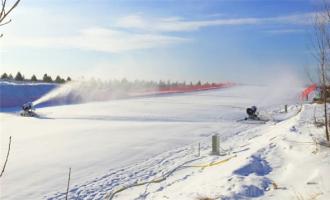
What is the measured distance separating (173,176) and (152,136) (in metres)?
6.83

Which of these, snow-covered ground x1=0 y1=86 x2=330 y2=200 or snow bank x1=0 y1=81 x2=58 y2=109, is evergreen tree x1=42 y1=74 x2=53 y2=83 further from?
snow-covered ground x1=0 y1=86 x2=330 y2=200

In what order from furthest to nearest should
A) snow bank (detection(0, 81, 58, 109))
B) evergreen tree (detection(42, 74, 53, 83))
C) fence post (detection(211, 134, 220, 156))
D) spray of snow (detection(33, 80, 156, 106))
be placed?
evergreen tree (detection(42, 74, 53, 83)) → spray of snow (detection(33, 80, 156, 106)) → snow bank (detection(0, 81, 58, 109)) → fence post (detection(211, 134, 220, 156))

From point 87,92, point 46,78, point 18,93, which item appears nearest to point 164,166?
point 18,93

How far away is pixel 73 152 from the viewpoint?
13.3 m

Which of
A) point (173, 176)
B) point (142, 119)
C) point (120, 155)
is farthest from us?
point (142, 119)

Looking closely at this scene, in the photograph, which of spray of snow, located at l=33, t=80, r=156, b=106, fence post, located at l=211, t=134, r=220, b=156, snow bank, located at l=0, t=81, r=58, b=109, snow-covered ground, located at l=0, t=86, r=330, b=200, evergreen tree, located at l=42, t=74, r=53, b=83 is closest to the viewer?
snow-covered ground, located at l=0, t=86, r=330, b=200

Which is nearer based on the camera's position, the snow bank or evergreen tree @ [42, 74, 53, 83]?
the snow bank

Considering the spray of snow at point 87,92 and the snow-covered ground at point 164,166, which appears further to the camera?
the spray of snow at point 87,92

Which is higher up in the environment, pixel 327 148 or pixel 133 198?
pixel 327 148

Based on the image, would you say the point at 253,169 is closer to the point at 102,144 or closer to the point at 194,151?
the point at 194,151

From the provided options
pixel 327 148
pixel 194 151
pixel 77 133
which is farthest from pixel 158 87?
pixel 327 148

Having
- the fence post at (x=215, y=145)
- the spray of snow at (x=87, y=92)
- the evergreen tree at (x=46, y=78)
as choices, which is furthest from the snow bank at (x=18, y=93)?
the fence post at (x=215, y=145)

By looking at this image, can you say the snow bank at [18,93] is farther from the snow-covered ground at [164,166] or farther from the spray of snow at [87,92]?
the snow-covered ground at [164,166]

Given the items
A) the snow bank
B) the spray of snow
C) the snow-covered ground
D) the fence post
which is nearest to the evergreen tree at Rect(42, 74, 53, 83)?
the spray of snow
